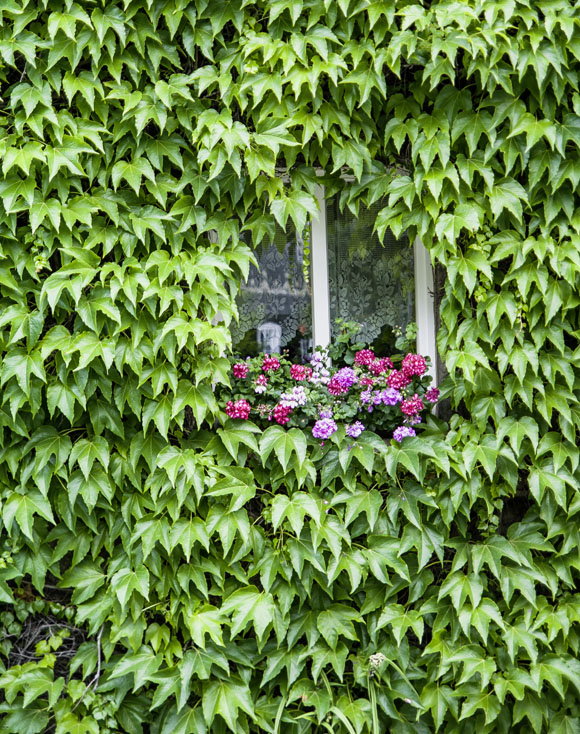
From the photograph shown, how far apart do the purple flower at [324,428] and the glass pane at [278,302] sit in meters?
0.44

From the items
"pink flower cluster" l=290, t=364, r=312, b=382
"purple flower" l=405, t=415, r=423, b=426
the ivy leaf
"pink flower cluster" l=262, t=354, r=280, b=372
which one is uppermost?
"pink flower cluster" l=262, t=354, r=280, b=372

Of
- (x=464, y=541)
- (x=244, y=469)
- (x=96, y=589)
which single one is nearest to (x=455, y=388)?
(x=464, y=541)

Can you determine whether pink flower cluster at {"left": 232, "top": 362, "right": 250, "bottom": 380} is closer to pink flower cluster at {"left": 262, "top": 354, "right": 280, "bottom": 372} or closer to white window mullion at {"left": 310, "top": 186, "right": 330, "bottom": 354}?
pink flower cluster at {"left": 262, "top": 354, "right": 280, "bottom": 372}

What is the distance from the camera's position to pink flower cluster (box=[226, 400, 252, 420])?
2533 mm

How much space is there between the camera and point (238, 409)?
253cm

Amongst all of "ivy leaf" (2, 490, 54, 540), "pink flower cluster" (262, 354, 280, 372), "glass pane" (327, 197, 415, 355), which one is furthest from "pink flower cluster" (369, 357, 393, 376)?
"ivy leaf" (2, 490, 54, 540)

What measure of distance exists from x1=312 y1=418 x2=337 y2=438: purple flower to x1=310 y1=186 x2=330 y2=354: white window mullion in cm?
47

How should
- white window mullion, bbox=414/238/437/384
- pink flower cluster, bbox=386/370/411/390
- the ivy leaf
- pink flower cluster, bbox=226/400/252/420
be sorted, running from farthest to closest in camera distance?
white window mullion, bbox=414/238/437/384 → pink flower cluster, bbox=386/370/411/390 → pink flower cluster, bbox=226/400/252/420 → the ivy leaf

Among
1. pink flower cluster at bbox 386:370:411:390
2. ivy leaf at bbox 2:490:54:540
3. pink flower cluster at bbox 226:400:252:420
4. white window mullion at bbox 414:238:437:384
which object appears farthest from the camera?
white window mullion at bbox 414:238:437:384

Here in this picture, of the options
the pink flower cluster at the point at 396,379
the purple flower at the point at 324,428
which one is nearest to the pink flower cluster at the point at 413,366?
the pink flower cluster at the point at 396,379

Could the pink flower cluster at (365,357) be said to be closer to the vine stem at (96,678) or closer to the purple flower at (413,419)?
the purple flower at (413,419)

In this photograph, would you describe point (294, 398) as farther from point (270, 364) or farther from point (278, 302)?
point (278, 302)

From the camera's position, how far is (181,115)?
8.05 feet

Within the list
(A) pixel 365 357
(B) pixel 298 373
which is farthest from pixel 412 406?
(B) pixel 298 373
